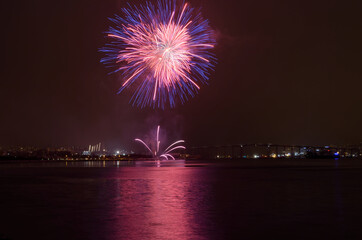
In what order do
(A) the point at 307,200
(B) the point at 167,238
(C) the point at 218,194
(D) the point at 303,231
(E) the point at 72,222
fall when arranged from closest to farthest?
(B) the point at 167,238, (D) the point at 303,231, (E) the point at 72,222, (A) the point at 307,200, (C) the point at 218,194

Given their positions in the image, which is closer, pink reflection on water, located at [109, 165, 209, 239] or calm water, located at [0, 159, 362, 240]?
pink reflection on water, located at [109, 165, 209, 239]

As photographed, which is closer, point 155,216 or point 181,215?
point 155,216

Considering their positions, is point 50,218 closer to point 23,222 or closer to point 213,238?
point 23,222

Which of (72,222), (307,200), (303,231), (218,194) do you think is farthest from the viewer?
(218,194)

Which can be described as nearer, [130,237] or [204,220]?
[130,237]

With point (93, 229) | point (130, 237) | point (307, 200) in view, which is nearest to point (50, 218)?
point (93, 229)

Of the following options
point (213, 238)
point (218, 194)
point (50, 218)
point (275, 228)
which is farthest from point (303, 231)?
point (218, 194)

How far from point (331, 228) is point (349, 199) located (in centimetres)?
745

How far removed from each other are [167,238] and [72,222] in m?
3.78

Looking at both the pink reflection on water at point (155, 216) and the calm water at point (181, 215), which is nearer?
the pink reflection on water at point (155, 216)

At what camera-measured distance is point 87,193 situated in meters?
21.4

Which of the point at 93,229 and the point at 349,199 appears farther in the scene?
the point at 349,199

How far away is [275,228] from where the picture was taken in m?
11.6

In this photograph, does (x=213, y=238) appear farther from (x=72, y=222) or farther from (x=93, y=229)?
(x=72, y=222)
